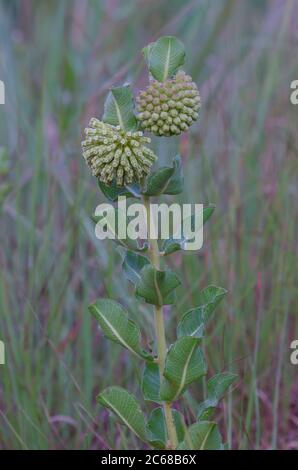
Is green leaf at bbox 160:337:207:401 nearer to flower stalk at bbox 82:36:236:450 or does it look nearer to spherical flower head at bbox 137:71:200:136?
flower stalk at bbox 82:36:236:450

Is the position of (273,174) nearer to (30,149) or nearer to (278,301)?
(278,301)

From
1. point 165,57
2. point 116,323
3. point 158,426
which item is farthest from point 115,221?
point 158,426

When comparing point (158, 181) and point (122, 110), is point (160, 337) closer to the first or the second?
point (158, 181)

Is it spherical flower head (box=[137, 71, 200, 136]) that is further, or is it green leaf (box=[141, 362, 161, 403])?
green leaf (box=[141, 362, 161, 403])

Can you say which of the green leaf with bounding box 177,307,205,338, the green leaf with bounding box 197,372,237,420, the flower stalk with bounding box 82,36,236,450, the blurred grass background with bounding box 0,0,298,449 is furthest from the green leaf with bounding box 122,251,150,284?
the blurred grass background with bounding box 0,0,298,449

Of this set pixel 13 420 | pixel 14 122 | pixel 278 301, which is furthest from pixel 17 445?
pixel 14 122
